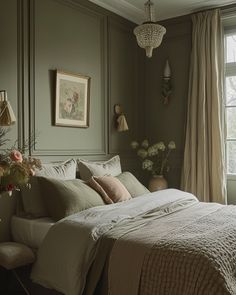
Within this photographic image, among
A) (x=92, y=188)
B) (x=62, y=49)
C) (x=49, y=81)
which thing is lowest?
(x=92, y=188)

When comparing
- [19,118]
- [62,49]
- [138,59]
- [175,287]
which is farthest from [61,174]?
[138,59]

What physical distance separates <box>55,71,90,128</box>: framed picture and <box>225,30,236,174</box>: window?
6.04 ft

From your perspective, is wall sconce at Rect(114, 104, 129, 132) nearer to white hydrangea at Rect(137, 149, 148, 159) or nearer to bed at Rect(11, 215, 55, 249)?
white hydrangea at Rect(137, 149, 148, 159)

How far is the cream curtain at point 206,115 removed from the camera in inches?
169

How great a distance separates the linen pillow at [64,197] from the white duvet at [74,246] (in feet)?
0.34

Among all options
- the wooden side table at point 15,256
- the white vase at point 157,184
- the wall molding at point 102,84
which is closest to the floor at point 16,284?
the wooden side table at point 15,256

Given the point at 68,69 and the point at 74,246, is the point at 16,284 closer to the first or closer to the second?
the point at 74,246

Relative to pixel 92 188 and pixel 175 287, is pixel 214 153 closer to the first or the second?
pixel 92 188

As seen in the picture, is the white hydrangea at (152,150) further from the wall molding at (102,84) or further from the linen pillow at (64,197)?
the linen pillow at (64,197)

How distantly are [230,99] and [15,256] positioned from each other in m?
3.28

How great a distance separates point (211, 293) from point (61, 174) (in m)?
1.81

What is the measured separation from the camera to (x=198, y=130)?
4434mm

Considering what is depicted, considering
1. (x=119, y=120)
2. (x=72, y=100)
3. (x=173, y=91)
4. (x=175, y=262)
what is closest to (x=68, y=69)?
Result: (x=72, y=100)

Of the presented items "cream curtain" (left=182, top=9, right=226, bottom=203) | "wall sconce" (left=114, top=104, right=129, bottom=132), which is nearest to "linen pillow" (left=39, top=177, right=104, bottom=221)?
"wall sconce" (left=114, top=104, right=129, bottom=132)
